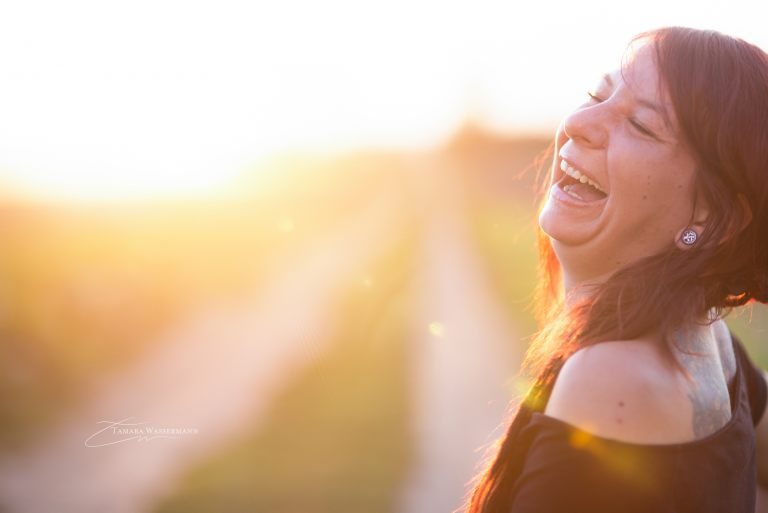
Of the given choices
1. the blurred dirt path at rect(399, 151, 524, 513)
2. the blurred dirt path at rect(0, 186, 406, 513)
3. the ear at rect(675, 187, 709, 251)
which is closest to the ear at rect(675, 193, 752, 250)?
the ear at rect(675, 187, 709, 251)

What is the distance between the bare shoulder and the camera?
1879mm

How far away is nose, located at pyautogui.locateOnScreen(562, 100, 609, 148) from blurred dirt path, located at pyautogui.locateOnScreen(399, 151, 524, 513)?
0.97 metres

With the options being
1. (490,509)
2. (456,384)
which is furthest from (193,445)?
(490,509)

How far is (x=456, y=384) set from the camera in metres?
8.32

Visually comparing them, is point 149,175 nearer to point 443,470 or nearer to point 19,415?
point 19,415

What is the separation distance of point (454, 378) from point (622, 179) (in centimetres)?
623

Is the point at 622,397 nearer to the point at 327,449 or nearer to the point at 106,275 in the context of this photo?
the point at 327,449

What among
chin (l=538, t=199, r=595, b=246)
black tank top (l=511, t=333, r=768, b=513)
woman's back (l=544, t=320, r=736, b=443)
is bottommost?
black tank top (l=511, t=333, r=768, b=513)

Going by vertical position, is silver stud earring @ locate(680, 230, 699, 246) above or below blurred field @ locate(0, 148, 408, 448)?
above

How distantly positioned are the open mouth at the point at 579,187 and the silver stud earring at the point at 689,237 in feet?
1.07

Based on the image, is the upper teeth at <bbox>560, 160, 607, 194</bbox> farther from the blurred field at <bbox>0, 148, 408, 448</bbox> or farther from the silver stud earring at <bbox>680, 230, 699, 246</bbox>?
the blurred field at <bbox>0, 148, 408, 448</bbox>

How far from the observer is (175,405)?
736 cm

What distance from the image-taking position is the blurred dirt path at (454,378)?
19.4 feet

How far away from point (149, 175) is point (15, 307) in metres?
17.3
